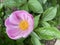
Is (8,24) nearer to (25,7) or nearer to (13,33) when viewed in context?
(13,33)

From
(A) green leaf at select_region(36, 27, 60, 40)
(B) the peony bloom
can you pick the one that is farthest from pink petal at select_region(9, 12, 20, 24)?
(A) green leaf at select_region(36, 27, 60, 40)

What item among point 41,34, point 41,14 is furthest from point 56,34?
point 41,14

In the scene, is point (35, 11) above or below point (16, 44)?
above

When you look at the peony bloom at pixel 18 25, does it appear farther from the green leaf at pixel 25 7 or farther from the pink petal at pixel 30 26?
the green leaf at pixel 25 7

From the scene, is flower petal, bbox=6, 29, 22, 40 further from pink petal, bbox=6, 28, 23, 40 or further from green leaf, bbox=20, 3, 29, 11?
green leaf, bbox=20, 3, 29, 11

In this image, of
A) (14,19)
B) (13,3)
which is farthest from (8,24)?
(13,3)

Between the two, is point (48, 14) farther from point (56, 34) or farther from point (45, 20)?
point (56, 34)
